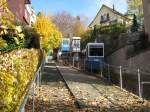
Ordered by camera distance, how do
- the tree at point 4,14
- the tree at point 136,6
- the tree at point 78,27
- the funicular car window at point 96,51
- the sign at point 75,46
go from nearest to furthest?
the tree at point 4,14 → the funicular car window at point 96,51 → the tree at point 136,6 → the sign at point 75,46 → the tree at point 78,27

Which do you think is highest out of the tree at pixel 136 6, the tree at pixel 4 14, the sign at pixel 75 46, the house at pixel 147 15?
the tree at pixel 136 6

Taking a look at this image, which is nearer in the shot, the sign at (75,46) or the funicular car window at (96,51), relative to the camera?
the funicular car window at (96,51)

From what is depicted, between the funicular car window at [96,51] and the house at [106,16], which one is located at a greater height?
the house at [106,16]

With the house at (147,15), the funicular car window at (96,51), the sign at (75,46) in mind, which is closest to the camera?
the funicular car window at (96,51)

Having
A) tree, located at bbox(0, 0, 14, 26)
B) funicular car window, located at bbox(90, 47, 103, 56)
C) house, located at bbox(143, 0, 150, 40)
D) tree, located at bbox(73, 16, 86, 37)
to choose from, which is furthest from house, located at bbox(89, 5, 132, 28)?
tree, located at bbox(0, 0, 14, 26)

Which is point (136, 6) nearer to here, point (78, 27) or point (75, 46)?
point (75, 46)

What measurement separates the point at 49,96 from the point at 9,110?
13.5 m

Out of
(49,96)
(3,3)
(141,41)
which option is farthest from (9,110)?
(141,41)

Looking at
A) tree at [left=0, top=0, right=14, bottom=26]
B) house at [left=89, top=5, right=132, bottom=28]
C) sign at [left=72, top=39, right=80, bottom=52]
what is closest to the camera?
tree at [left=0, top=0, right=14, bottom=26]

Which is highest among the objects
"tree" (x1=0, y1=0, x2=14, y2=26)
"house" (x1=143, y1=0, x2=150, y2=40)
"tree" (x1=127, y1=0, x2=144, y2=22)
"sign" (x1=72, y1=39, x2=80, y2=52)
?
"tree" (x1=127, y1=0, x2=144, y2=22)

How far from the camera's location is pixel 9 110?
569 centimetres

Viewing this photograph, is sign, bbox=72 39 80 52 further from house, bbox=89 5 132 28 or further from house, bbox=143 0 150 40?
house, bbox=143 0 150 40

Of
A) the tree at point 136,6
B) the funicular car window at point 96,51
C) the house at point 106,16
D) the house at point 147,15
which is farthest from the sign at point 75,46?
the funicular car window at point 96,51

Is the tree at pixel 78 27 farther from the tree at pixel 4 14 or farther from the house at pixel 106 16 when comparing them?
the tree at pixel 4 14
